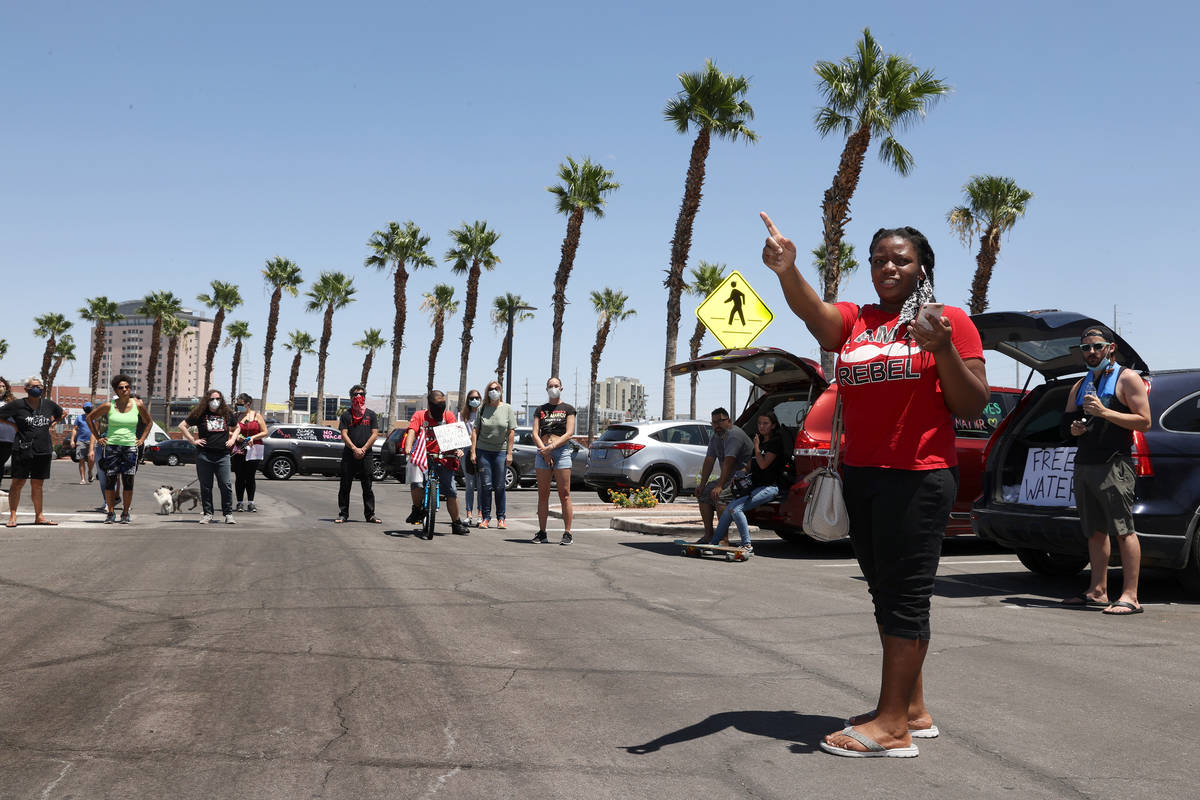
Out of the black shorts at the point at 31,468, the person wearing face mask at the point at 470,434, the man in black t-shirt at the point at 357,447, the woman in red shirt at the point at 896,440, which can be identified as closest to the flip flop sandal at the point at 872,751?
the woman in red shirt at the point at 896,440

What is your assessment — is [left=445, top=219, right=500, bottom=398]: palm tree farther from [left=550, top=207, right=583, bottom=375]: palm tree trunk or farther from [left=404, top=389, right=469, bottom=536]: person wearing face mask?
[left=404, top=389, right=469, bottom=536]: person wearing face mask

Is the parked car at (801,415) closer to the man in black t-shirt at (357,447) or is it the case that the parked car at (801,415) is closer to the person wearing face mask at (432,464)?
the person wearing face mask at (432,464)

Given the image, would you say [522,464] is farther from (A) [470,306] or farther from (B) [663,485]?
(A) [470,306]

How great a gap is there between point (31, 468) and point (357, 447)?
391 cm

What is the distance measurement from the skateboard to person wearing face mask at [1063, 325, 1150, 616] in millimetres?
3681

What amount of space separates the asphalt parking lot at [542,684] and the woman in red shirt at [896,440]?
36cm

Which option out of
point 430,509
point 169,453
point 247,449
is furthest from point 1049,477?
point 169,453

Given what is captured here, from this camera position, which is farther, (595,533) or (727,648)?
(595,533)

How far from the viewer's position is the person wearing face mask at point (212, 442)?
528 inches

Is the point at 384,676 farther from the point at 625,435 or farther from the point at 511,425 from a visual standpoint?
the point at 625,435

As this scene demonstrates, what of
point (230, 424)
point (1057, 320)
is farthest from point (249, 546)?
point (1057, 320)

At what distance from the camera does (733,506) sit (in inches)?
426

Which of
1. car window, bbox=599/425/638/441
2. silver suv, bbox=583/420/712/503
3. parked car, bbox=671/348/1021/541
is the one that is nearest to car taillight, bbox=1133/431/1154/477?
parked car, bbox=671/348/1021/541

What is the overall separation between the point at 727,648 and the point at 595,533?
26.4ft
